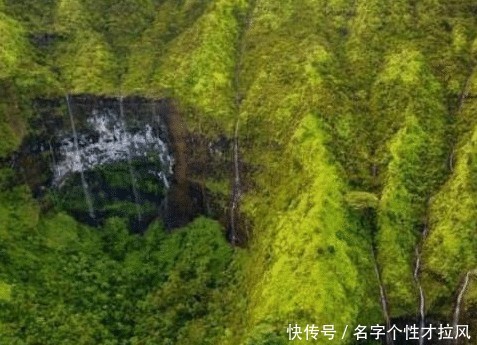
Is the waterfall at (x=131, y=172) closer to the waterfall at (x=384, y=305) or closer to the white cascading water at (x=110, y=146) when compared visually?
the white cascading water at (x=110, y=146)

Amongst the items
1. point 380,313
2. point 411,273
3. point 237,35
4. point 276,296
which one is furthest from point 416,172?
point 237,35

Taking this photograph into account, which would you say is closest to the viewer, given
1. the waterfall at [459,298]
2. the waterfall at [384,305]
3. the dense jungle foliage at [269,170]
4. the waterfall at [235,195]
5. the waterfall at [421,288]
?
the waterfall at [459,298]

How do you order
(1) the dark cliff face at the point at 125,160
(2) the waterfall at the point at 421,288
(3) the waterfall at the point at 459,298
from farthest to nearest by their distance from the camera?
(1) the dark cliff face at the point at 125,160 → (2) the waterfall at the point at 421,288 → (3) the waterfall at the point at 459,298

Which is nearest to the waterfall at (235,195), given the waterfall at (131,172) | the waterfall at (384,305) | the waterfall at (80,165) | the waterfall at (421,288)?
the waterfall at (131,172)

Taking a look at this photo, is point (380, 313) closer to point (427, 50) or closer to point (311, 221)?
point (311, 221)

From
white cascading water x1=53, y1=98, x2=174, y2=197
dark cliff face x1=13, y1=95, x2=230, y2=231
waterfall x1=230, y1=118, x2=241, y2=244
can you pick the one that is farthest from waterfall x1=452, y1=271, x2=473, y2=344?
white cascading water x1=53, y1=98, x2=174, y2=197
